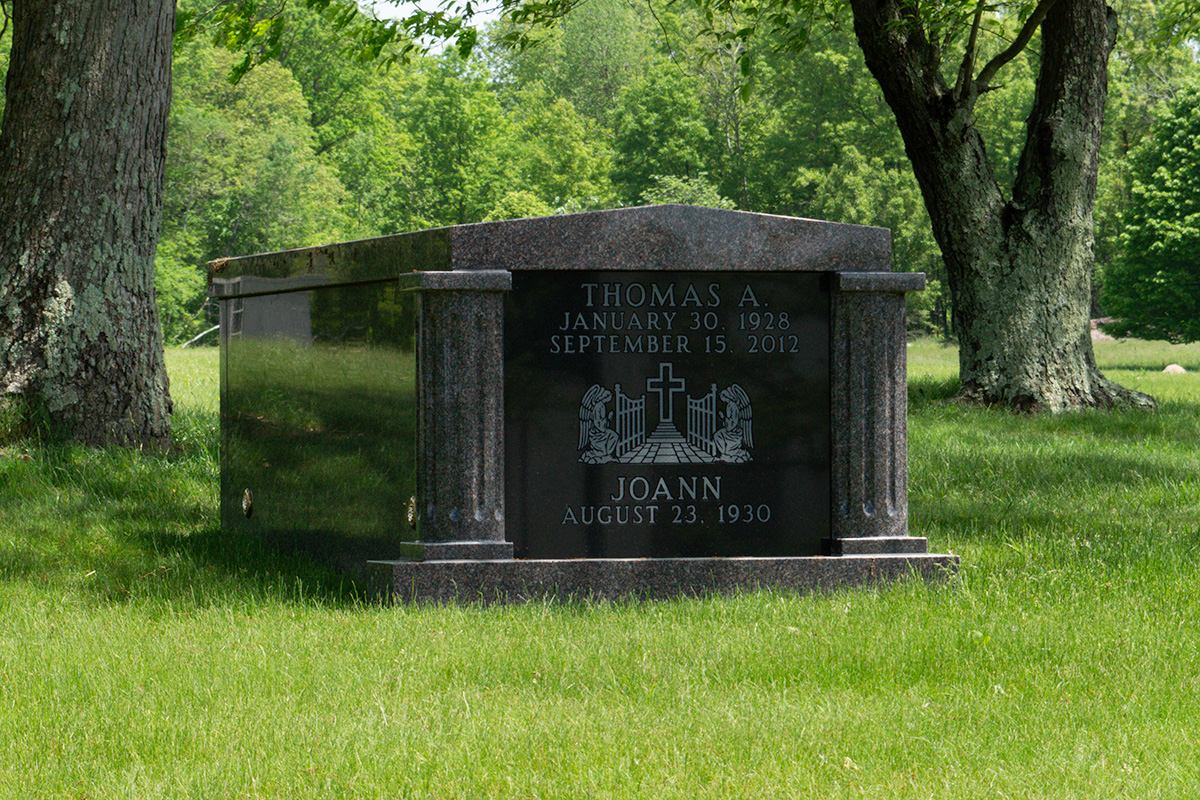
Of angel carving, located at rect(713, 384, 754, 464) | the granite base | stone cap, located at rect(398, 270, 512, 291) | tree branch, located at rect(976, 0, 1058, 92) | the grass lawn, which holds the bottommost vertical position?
the grass lawn

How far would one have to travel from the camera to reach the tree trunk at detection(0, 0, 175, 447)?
8656mm

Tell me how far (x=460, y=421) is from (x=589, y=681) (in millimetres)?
1723

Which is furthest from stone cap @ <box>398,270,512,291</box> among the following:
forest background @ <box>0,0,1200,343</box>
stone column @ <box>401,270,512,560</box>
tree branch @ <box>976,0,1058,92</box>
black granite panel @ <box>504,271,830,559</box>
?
forest background @ <box>0,0,1200,343</box>

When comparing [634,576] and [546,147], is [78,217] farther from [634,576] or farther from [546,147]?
[546,147]

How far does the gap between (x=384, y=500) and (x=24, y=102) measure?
453 centimetres

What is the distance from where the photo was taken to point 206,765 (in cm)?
365

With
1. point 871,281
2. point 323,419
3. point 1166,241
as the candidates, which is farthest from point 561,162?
point 871,281

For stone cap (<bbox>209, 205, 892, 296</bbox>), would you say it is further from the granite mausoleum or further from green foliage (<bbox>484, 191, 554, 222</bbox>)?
green foliage (<bbox>484, 191, 554, 222</bbox>)

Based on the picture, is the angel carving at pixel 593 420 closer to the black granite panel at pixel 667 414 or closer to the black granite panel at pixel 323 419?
the black granite panel at pixel 667 414

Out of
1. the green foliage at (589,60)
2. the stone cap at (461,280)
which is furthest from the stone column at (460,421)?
the green foliage at (589,60)

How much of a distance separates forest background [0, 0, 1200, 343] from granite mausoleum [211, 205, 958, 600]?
38.8 meters

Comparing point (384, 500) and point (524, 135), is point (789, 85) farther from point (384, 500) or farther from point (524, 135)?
point (384, 500)

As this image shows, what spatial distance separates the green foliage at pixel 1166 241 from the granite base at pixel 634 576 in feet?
118

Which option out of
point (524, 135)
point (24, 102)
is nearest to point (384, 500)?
point (24, 102)
